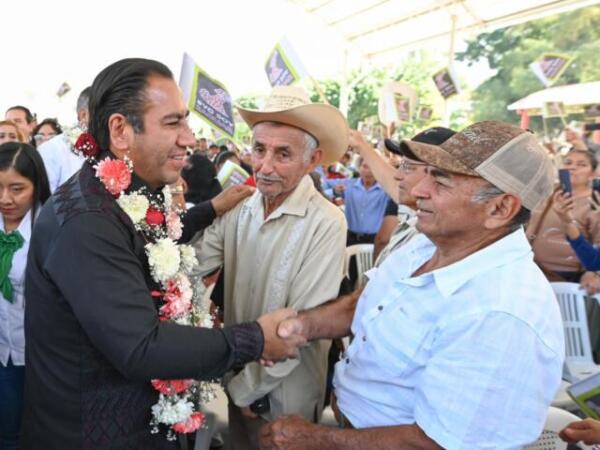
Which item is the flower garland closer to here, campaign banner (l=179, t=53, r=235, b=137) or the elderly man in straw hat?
the elderly man in straw hat

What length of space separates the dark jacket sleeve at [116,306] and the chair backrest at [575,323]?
10.6 feet

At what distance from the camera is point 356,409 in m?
1.80

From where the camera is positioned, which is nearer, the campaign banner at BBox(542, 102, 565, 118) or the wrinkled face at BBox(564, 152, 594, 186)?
the wrinkled face at BBox(564, 152, 594, 186)

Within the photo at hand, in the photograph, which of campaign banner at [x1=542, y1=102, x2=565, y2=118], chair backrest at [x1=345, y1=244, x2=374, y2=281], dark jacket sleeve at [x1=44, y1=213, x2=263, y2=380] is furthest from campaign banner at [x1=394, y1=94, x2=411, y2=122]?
dark jacket sleeve at [x1=44, y1=213, x2=263, y2=380]

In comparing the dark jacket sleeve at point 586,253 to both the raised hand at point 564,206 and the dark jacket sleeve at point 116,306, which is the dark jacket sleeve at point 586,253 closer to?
the raised hand at point 564,206

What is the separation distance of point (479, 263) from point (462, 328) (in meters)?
0.25

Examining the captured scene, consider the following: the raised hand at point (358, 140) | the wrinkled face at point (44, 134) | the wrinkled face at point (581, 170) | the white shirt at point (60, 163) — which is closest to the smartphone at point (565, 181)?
the wrinkled face at point (581, 170)

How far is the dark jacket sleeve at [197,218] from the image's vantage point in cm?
250

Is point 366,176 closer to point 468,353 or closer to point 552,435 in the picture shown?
point 552,435

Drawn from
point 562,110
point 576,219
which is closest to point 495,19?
point 562,110

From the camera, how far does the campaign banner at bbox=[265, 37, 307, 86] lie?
177 inches

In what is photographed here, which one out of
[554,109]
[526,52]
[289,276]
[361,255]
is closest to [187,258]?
[289,276]

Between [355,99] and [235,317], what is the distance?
25053 mm

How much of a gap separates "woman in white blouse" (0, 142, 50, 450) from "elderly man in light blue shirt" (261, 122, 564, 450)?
1527mm
